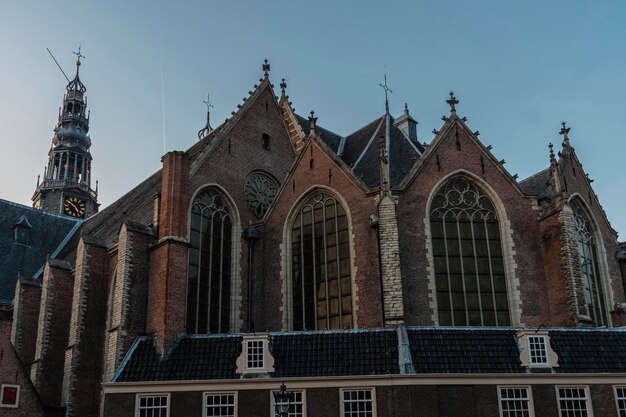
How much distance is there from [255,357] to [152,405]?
3.32m

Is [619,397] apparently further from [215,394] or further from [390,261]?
[215,394]

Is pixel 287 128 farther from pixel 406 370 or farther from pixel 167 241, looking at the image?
pixel 406 370

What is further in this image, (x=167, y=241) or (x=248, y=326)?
(x=248, y=326)

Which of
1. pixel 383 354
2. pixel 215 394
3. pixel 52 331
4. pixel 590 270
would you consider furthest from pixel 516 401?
pixel 52 331

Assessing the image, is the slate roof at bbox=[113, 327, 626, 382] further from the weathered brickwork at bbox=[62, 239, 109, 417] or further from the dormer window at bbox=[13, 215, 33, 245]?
the dormer window at bbox=[13, 215, 33, 245]

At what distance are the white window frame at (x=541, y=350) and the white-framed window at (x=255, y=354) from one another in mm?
7914

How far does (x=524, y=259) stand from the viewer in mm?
23422

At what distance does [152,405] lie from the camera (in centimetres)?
1977

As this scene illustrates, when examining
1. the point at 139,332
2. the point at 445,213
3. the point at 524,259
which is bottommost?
the point at 139,332

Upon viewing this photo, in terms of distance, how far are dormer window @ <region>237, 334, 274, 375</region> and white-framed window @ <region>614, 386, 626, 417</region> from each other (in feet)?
32.7

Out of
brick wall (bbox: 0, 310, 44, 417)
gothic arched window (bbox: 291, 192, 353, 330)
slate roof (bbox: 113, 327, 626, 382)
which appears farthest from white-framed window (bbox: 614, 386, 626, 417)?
brick wall (bbox: 0, 310, 44, 417)

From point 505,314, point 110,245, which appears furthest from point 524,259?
point 110,245

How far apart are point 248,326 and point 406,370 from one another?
8.43m

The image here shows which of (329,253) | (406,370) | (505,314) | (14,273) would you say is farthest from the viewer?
(14,273)
